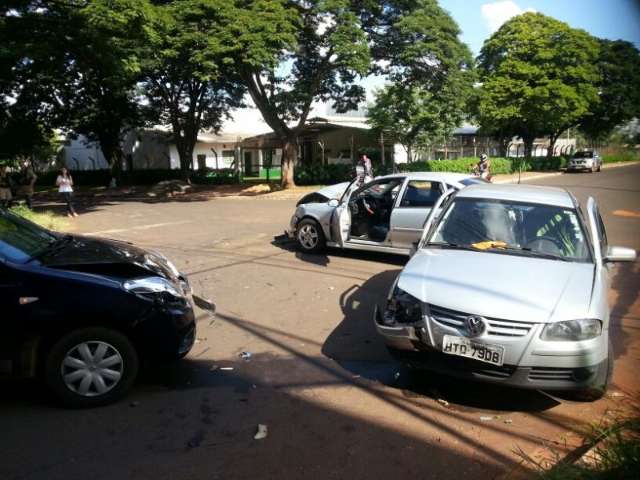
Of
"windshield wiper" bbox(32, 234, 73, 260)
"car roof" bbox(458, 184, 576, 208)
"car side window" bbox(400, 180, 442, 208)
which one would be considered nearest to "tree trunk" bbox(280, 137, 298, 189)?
"car side window" bbox(400, 180, 442, 208)

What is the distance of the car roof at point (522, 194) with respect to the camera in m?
5.32

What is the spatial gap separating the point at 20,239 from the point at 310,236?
5.81 meters

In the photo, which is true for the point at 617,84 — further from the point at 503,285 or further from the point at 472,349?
the point at 472,349

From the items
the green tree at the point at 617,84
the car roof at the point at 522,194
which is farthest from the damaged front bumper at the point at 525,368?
the green tree at the point at 617,84

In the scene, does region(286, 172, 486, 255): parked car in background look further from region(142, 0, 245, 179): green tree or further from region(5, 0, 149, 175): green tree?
region(142, 0, 245, 179): green tree

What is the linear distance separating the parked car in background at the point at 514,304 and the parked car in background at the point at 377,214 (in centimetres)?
336

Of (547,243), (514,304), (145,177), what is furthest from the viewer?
(145,177)

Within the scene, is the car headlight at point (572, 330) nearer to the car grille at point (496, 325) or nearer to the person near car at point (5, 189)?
the car grille at point (496, 325)

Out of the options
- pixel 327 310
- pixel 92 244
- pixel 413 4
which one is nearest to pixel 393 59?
pixel 413 4

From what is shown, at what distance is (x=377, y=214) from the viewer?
9539 millimetres

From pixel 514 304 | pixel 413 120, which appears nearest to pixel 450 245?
pixel 514 304

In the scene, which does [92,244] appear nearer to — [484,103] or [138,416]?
[138,416]

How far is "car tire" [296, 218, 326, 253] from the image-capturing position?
978 cm

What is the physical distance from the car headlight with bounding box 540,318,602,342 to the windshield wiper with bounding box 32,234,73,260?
3.92m
